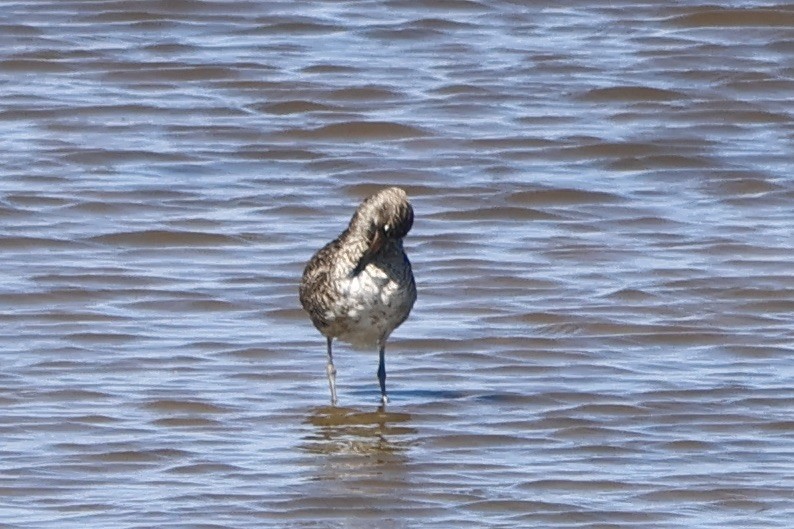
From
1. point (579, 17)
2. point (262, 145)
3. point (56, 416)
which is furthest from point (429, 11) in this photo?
point (56, 416)

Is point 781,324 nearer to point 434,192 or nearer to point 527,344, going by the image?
point 527,344

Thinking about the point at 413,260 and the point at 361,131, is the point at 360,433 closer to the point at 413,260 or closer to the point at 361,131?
the point at 413,260

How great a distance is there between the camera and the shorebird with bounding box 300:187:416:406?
9.29 metres

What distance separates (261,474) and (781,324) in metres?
3.52

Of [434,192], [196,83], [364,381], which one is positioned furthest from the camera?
[196,83]

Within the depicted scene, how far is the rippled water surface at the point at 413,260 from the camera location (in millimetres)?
8297

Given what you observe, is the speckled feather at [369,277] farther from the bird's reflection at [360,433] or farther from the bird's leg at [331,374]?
the bird's reflection at [360,433]

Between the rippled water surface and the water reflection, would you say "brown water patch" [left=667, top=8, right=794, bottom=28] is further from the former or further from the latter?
the water reflection

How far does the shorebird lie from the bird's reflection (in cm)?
14

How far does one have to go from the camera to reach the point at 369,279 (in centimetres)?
945

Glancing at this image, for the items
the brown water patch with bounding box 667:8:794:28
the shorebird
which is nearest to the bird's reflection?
the shorebird

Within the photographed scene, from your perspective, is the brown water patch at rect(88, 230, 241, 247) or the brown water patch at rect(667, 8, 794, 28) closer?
A: the brown water patch at rect(88, 230, 241, 247)

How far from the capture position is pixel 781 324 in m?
10.8

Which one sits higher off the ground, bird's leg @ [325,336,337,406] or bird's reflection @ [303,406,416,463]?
bird's leg @ [325,336,337,406]
